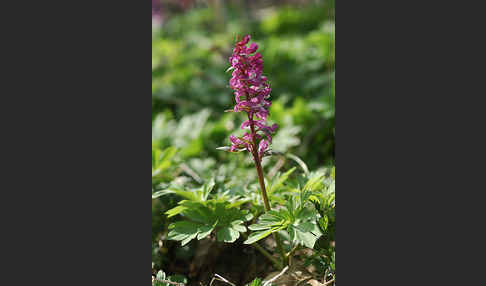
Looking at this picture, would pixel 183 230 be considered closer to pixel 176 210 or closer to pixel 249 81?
pixel 176 210

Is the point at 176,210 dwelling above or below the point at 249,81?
below

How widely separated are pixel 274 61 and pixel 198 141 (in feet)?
4.96

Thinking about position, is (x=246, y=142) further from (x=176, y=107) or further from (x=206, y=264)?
(x=176, y=107)

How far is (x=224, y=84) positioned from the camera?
3.92 m

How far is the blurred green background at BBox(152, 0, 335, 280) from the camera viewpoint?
2.60 meters

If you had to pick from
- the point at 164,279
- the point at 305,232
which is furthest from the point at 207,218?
the point at 305,232

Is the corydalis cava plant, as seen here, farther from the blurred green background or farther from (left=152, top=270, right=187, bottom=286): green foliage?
(left=152, top=270, right=187, bottom=286): green foliage

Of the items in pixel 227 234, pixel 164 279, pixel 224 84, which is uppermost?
pixel 224 84

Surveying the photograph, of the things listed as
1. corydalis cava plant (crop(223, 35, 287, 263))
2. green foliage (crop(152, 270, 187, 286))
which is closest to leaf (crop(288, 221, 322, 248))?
corydalis cava plant (crop(223, 35, 287, 263))

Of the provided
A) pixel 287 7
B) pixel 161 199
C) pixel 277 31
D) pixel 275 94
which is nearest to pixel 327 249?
pixel 161 199

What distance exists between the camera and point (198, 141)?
2.78 metres

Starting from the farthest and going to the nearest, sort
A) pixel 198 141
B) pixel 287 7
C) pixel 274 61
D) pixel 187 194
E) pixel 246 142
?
pixel 287 7, pixel 274 61, pixel 198 141, pixel 187 194, pixel 246 142

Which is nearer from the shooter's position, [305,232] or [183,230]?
[305,232]

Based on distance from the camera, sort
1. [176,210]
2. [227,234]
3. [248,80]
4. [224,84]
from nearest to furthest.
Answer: [248,80]
[227,234]
[176,210]
[224,84]
